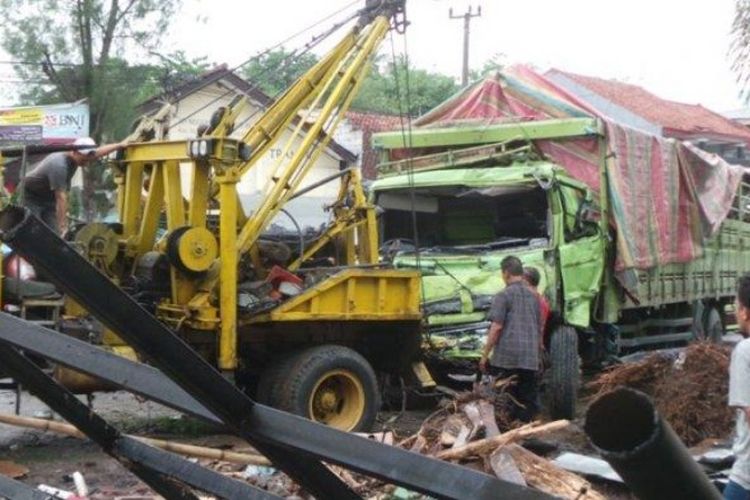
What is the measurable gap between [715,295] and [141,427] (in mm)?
8851

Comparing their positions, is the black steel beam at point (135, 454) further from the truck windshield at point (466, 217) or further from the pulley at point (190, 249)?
the truck windshield at point (466, 217)

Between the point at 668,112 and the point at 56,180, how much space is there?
109 feet

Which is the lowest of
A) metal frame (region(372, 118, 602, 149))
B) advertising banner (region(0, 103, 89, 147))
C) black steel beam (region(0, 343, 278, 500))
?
black steel beam (region(0, 343, 278, 500))

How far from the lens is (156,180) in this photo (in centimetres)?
843

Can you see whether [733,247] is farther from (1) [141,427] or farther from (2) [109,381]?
(2) [109,381]

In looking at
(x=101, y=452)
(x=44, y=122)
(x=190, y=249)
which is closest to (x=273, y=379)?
(x=190, y=249)

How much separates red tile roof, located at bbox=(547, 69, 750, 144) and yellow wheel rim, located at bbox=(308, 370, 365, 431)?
26.0 metres

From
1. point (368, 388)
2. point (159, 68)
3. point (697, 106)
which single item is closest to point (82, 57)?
point (159, 68)

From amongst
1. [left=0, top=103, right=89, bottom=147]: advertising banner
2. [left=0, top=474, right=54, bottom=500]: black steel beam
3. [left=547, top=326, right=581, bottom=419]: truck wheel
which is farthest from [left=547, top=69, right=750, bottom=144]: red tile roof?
[left=0, top=474, right=54, bottom=500]: black steel beam

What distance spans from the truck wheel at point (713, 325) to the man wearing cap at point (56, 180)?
920 cm

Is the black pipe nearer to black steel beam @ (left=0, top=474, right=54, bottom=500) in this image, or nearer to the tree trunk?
black steel beam @ (left=0, top=474, right=54, bottom=500)

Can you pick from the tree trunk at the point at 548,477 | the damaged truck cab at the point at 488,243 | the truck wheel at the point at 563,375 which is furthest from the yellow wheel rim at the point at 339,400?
the tree trunk at the point at 548,477

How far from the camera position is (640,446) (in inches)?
46.0

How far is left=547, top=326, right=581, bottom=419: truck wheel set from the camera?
8.99m
